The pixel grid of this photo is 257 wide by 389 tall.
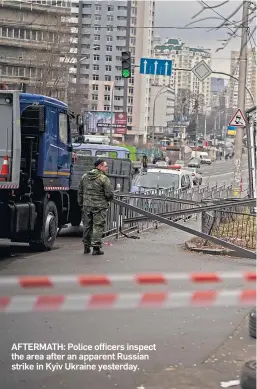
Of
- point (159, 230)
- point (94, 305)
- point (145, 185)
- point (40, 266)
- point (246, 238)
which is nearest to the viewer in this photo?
point (94, 305)

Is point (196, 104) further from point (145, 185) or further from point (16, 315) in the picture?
point (16, 315)

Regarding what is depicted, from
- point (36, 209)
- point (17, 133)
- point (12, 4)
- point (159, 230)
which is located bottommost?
point (159, 230)

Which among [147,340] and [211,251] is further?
[211,251]

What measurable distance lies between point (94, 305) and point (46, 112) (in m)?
5.62

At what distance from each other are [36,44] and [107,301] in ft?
156

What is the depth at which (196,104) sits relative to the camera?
192 ft

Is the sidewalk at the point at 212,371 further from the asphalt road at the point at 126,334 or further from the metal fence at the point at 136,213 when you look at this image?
the metal fence at the point at 136,213

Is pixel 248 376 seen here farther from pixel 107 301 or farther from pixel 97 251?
pixel 97 251

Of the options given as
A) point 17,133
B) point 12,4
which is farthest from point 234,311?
point 12,4

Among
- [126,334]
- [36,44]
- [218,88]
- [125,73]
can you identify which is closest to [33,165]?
[126,334]

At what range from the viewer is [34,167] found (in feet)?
35.5

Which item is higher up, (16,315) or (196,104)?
(196,104)

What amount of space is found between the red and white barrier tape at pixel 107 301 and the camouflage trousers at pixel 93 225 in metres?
4.03

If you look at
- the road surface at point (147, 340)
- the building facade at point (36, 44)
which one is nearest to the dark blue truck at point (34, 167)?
the road surface at point (147, 340)
